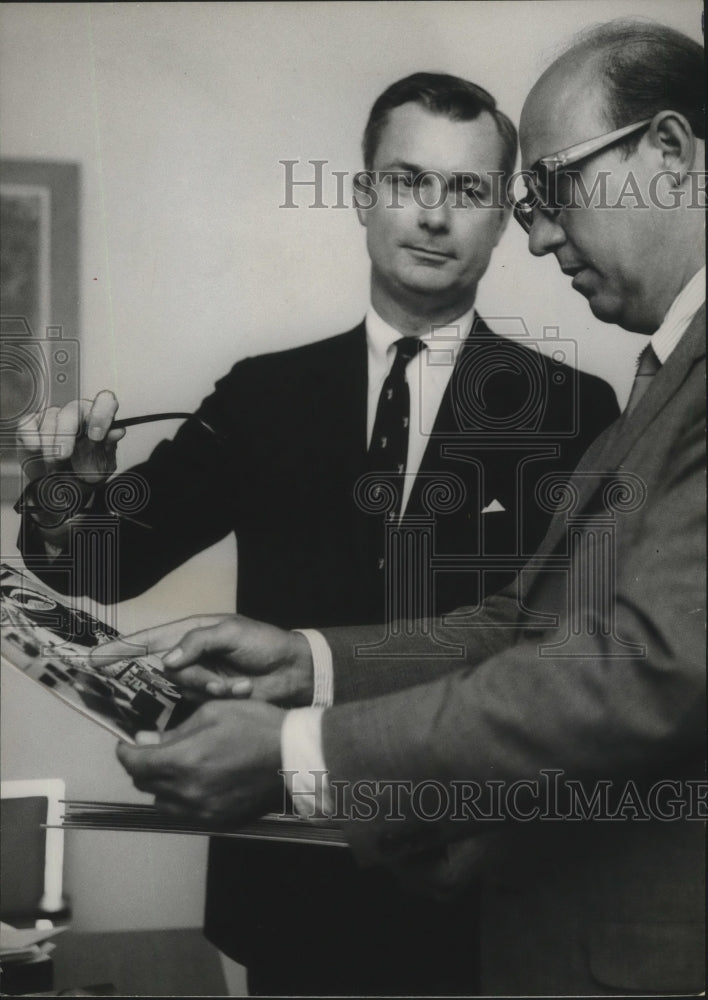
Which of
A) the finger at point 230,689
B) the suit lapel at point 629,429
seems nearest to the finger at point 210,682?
the finger at point 230,689

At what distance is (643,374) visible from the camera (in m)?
1.60

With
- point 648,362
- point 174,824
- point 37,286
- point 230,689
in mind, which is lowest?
point 174,824

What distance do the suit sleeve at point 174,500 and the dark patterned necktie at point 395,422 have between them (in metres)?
0.22

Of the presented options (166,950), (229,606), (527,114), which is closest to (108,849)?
(166,950)

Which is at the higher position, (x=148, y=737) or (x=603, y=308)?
(x=603, y=308)

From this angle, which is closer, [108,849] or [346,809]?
[346,809]

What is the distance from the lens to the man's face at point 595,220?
5.20 feet

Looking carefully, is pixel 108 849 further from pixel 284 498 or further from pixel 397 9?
pixel 397 9

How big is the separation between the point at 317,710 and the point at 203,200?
2.74 ft

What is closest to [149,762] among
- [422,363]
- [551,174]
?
[422,363]

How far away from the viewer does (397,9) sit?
1.66 metres

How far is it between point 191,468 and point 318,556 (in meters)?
0.25

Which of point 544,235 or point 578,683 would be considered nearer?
point 578,683

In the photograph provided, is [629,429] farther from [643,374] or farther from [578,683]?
[578,683]
